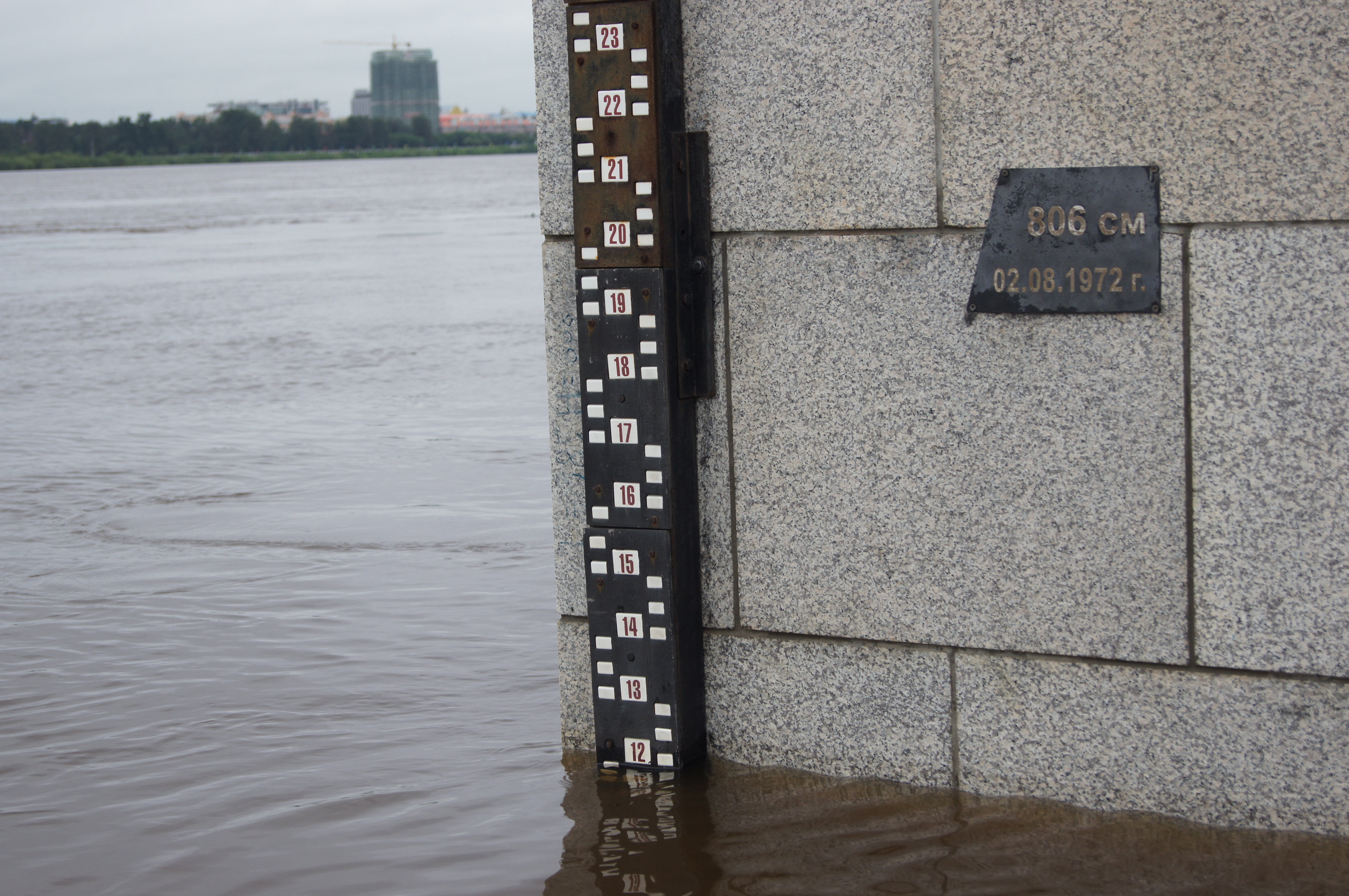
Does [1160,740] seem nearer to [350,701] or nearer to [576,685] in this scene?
[576,685]

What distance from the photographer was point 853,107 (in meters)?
3.87

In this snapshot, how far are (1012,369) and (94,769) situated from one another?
342 cm

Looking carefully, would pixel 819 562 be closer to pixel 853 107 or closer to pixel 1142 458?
pixel 1142 458

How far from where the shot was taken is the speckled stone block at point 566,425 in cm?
423

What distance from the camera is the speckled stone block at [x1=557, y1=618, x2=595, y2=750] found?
4.39 metres

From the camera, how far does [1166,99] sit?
3543mm

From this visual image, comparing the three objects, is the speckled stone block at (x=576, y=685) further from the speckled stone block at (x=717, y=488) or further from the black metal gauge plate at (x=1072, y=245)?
the black metal gauge plate at (x=1072, y=245)

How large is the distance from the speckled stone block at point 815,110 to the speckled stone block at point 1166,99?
0.33 ft

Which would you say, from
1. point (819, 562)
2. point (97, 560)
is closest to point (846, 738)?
point (819, 562)

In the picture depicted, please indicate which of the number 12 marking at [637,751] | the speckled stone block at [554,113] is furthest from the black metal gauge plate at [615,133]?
the number 12 marking at [637,751]

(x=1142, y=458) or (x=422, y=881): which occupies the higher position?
(x=1142, y=458)

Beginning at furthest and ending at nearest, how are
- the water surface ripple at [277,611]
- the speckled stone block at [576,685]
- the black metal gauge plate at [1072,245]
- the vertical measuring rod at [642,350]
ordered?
1. the speckled stone block at [576,685]
2. the water surface ripple at [277,611]
3. the vertical measuring rod at [642,350]
4. the black metal gauge plate at [1072,245]

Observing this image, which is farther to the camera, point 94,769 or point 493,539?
point 493,539

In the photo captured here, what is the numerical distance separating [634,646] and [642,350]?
2.95ft
